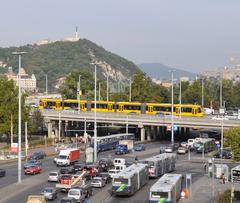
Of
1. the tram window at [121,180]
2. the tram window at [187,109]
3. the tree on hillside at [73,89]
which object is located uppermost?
the tree on hillside at [73,89]

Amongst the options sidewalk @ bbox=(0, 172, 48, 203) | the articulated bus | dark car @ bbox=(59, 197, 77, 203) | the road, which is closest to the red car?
the road

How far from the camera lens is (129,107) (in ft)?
361

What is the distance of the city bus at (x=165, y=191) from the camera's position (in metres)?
41.6

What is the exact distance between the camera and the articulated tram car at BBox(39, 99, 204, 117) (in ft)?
336

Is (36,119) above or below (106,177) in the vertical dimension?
above

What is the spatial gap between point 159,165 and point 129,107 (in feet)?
172

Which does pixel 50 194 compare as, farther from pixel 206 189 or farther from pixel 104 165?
pixel 104 165

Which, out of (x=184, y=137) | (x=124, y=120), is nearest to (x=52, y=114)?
(x=124, y=120)

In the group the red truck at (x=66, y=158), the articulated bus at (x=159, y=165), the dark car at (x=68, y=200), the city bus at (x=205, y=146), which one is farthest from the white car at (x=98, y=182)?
the city bus at (x=205, y=146)

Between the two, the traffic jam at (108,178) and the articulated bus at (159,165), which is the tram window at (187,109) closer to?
the traffic jam at (108,178)

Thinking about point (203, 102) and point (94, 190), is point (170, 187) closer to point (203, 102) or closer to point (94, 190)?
point (94, 190)

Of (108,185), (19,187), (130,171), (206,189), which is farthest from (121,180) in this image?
(19,187)

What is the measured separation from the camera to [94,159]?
69.1 m

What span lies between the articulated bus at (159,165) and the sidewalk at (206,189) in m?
3.99
